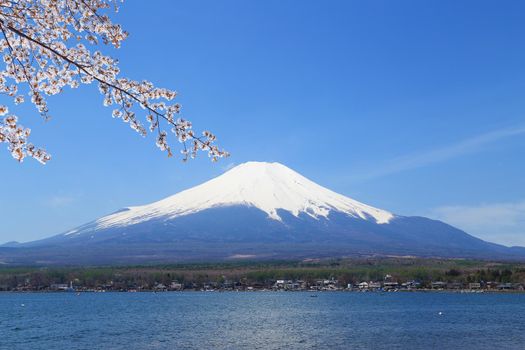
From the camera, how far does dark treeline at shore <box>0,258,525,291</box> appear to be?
91.2 meters

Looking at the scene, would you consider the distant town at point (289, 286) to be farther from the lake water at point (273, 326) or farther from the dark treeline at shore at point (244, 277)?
the lake water at point (273, 326)

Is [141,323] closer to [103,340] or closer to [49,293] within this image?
[103,340]

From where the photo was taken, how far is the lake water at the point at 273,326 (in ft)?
112

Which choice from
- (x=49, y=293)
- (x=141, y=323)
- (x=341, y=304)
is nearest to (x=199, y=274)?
(x=49, y=293)

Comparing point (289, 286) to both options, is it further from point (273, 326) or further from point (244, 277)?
point (273, 326)

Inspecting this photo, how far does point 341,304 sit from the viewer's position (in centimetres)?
6625

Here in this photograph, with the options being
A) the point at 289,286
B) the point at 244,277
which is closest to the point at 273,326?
the point at 289,286

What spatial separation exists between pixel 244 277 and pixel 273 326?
5480cm

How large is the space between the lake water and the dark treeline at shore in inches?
916

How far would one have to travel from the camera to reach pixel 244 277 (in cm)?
9762

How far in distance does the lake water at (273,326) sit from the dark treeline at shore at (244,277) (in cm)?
2327

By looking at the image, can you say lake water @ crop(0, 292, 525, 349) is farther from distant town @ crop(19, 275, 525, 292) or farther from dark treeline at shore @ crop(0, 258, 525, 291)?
dark treeline at shore @ crop(0, 258, 525, 291)

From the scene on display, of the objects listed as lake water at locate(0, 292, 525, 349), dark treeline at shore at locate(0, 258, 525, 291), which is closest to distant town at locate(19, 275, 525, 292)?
dark treeline at shore at locate(0, 258, 525, 291)

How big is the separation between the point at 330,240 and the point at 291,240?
12.3 m
